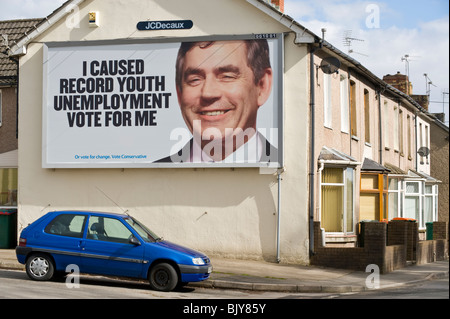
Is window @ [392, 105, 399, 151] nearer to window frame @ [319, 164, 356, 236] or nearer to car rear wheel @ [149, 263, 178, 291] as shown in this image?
window frame @ [319, 164, 356, 236]

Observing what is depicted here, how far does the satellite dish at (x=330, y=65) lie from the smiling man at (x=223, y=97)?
1.74 meters

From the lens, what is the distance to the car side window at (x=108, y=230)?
14.7m

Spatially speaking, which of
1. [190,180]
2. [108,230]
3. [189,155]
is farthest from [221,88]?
[108,230]

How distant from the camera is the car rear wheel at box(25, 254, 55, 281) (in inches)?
589

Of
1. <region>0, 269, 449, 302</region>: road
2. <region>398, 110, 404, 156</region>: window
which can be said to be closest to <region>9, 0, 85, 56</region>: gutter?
<region>0, 269, 449, 302</region>: road

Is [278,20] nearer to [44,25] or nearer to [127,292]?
[44,25]

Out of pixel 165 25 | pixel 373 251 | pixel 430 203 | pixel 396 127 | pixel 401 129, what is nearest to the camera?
pixel 373 251

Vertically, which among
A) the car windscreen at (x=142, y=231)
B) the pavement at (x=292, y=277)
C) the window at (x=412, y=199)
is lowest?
the pavement at (x=292, y=277)

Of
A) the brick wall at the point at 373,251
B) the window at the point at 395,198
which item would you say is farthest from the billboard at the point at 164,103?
the window at the point at 395,198

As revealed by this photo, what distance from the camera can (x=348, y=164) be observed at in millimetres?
21922

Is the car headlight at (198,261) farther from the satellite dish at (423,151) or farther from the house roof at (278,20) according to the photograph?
the satellite dish at (423,151)

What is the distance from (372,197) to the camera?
24.5 metres

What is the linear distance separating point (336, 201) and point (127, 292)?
9.61m
